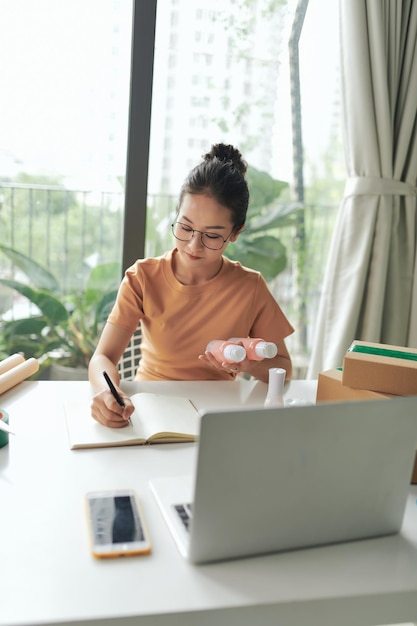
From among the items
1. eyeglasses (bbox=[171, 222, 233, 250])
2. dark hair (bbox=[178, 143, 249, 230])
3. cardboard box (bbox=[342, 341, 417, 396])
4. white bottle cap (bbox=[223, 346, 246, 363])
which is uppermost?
dark hair (bbox=[178, 143, 249, 230])

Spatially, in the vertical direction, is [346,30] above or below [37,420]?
above

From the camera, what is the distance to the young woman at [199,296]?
1486 mm

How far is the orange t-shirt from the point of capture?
1602 mm

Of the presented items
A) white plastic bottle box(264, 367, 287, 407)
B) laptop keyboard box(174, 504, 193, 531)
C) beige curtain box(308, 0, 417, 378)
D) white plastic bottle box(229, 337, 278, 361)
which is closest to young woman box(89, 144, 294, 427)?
white plastic bottle box(229, 337, 278, 361)

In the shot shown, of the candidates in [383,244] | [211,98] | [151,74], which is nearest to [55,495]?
[151,74]

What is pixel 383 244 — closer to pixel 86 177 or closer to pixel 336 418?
pixel 86 177

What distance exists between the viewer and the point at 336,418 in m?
0.74

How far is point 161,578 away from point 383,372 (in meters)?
0.55

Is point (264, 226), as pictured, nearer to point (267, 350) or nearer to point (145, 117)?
point (145, 117)

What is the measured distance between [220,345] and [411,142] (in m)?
1.49

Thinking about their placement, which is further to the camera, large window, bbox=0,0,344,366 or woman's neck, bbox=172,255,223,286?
large window, bbox=0,0,344,366

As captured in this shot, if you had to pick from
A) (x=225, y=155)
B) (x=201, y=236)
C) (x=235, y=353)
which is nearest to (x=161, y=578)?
(x=235, y=353)

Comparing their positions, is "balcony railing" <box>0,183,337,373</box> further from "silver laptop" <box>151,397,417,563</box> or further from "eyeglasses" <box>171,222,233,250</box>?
"silver laptop" <box>151,397,417,563</box>

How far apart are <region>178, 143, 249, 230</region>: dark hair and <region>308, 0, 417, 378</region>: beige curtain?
915 millimetres
